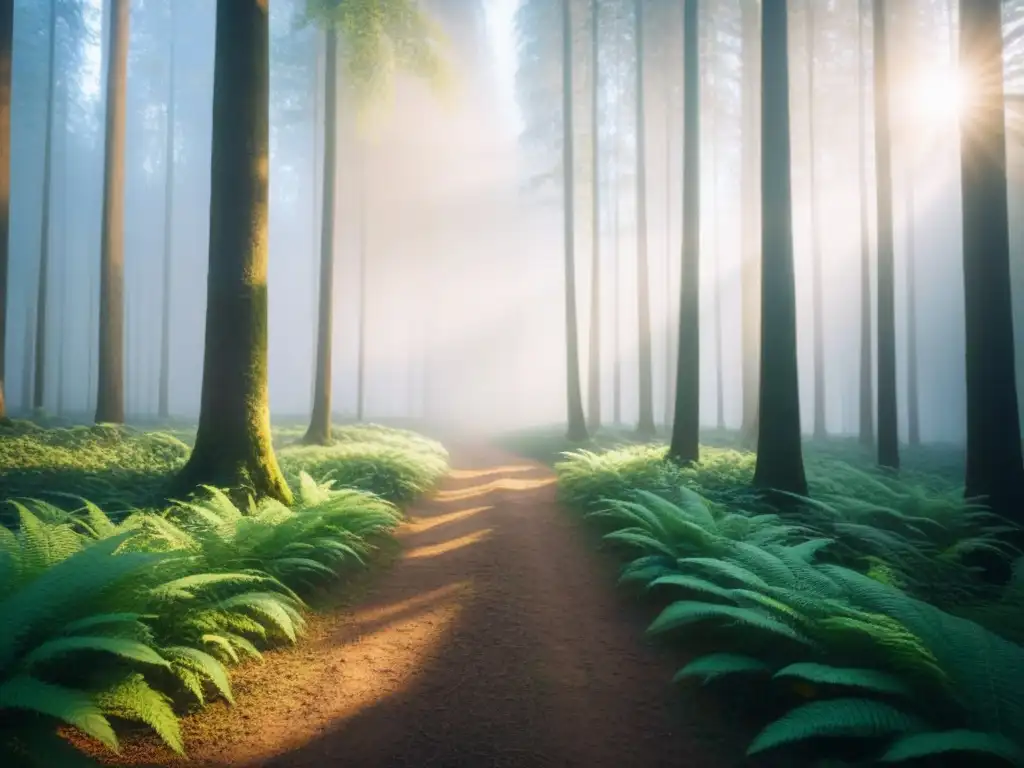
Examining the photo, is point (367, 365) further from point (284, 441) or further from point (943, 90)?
point (943, 90)

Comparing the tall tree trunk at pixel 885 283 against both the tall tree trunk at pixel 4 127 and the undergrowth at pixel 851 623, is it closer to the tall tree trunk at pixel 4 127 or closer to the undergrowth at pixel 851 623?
the undergrowth at pixel 851 623

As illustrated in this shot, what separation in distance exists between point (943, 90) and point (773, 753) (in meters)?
20.8

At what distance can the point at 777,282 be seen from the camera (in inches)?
325

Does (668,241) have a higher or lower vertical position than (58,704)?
higher

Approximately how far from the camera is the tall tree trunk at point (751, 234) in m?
17.8

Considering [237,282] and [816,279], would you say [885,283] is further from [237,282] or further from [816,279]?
[237,282]

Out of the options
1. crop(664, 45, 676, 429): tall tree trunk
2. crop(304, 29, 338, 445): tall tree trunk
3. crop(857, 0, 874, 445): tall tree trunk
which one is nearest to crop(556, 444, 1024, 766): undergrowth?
crop(304, 29, 338, 445): tall tree trunk

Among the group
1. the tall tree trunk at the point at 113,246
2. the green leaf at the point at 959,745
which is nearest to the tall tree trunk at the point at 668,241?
the tall tree trunk at the point at 113,246

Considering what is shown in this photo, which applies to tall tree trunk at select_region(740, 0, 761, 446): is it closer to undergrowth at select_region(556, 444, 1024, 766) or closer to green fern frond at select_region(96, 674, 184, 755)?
undergrowth at select_region(556, 444, 1024, 766)

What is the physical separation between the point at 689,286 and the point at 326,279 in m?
10.2

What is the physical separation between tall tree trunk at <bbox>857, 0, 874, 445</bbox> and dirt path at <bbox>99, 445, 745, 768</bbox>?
17672 mm

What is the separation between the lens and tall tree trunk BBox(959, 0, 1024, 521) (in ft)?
24.7

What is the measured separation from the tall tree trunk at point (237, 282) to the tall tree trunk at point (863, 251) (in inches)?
763

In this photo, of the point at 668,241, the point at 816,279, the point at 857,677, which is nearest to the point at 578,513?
the point at 857,677
